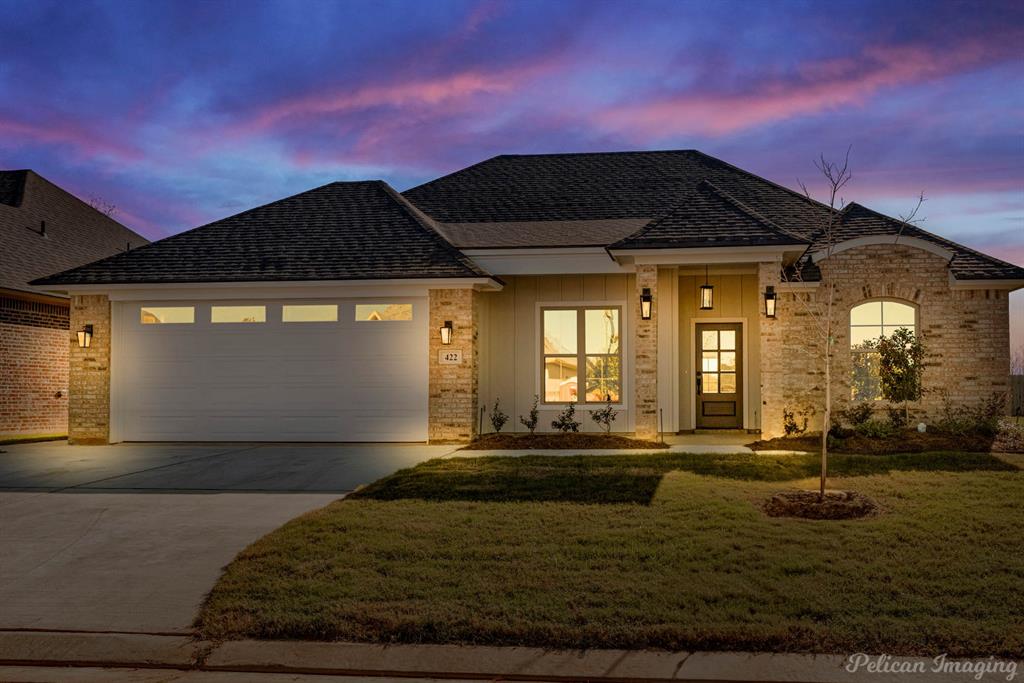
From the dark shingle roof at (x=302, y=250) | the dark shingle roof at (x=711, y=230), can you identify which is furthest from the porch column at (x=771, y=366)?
the dark shingle roof at (x=302, y=250)

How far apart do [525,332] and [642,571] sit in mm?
10092

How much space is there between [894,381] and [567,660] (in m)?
11.4

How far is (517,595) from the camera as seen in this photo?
5.47m

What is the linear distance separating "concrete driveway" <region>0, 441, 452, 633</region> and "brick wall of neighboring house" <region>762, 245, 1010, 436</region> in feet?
20.6

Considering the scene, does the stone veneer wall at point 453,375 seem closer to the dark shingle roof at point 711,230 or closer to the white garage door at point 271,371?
the white garage door at point 271,371

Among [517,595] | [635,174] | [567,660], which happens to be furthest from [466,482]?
[635,174]

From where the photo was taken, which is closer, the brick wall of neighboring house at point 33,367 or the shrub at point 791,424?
the shrub at point 791,424

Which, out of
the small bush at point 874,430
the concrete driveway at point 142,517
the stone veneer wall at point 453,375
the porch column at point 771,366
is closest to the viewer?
the concrete driveway at point 142,517

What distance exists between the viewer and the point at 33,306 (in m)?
18.6

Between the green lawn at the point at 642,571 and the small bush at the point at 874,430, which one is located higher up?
the small bush at the point at 874,430

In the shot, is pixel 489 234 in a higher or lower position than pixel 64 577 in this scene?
higher

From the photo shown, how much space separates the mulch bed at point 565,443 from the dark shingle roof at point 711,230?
3172mm

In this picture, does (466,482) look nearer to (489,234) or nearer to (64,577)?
(64,577)

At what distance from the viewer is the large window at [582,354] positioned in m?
15.7
